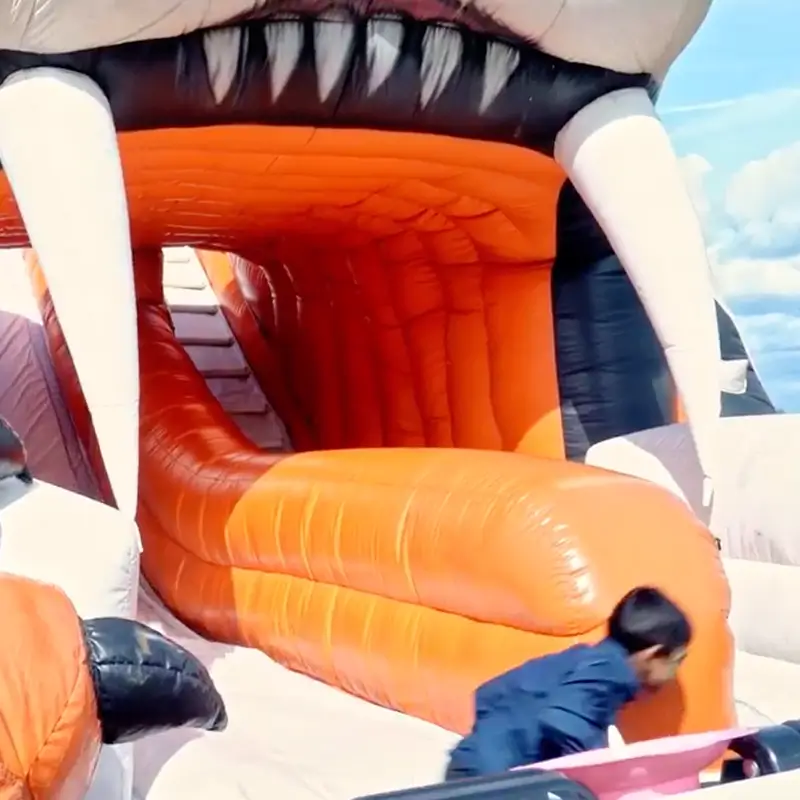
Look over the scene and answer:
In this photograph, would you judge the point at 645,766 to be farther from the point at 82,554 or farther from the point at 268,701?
the point at 268,701

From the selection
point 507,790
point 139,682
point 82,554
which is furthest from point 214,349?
point 507,790

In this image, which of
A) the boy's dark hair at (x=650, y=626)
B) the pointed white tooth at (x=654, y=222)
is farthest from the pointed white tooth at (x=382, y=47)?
the boy's dark hair at (x=650, y=626)

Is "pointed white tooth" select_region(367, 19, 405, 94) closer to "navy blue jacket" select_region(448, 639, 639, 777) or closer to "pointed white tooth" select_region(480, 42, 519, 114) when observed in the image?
"pointed white tooth" select_region(480, 42, 519, 114)

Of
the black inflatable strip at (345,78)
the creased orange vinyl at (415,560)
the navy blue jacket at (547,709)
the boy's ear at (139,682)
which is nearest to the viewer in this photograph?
the boy's ear at (139,682)

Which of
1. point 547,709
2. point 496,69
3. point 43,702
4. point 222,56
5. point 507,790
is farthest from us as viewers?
point 496,69

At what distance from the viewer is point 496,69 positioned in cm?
172

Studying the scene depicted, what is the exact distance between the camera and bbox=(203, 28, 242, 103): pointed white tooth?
1.57m

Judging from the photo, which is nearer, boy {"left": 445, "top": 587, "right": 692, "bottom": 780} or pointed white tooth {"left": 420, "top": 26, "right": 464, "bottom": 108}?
boy {"left": 445, "top": 587, "right": 692, "bottom": 780}

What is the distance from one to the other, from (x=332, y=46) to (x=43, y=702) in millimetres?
1014

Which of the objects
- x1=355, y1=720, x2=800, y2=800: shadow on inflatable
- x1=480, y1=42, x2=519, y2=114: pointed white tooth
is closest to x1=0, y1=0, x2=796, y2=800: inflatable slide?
x1=480, y1=42, x2=519, y2=114: pointed white tooth

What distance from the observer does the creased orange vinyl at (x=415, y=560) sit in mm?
1406

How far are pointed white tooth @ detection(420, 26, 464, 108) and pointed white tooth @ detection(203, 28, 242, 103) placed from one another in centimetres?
26

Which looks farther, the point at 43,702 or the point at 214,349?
the point at 214,349

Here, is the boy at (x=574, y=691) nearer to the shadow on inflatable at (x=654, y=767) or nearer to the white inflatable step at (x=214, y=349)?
the shadow on inflatable at (x=654, y=767)
